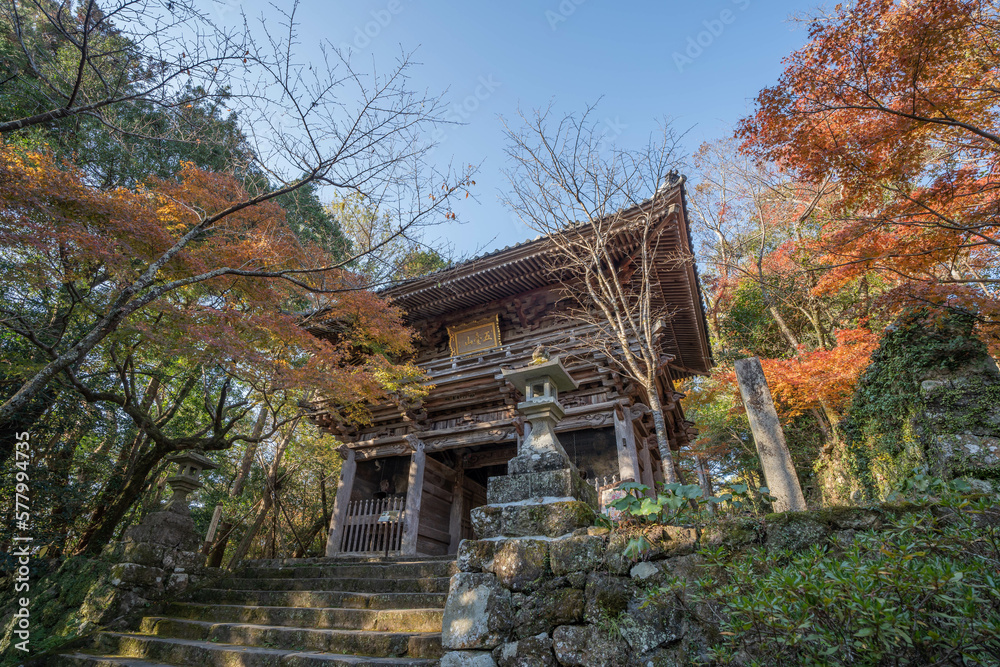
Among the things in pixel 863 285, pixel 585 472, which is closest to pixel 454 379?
pixel 585 472

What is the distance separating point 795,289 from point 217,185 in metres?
16.7

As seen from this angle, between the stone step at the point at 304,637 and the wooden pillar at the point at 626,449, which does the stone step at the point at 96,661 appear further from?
the wooden pillar at the point at 626,449

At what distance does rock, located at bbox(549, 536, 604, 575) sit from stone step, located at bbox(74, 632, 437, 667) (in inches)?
53.7

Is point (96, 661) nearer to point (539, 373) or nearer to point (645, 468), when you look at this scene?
point (539, 373)

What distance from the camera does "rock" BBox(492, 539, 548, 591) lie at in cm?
308

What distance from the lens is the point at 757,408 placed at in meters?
5.43

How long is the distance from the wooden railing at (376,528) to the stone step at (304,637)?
12.3 feet

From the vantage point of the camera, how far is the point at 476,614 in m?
3.07

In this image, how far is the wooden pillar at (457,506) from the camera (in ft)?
32.7

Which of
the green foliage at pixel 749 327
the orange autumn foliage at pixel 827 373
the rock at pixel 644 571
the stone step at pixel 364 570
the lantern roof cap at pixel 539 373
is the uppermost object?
the green foliage at pixel 749 327

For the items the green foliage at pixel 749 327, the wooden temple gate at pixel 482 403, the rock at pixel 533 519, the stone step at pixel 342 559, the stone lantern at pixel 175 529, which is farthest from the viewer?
the green foliage at pixel 749 327

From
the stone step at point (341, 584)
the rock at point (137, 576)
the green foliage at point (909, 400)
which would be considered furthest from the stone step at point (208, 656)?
the green foliage at point (909, 400)

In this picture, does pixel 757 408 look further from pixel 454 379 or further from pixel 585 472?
pixel 454 379

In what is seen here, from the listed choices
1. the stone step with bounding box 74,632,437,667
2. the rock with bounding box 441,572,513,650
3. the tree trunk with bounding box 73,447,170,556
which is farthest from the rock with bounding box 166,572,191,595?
the rock with bounding box 441,572,513,650
